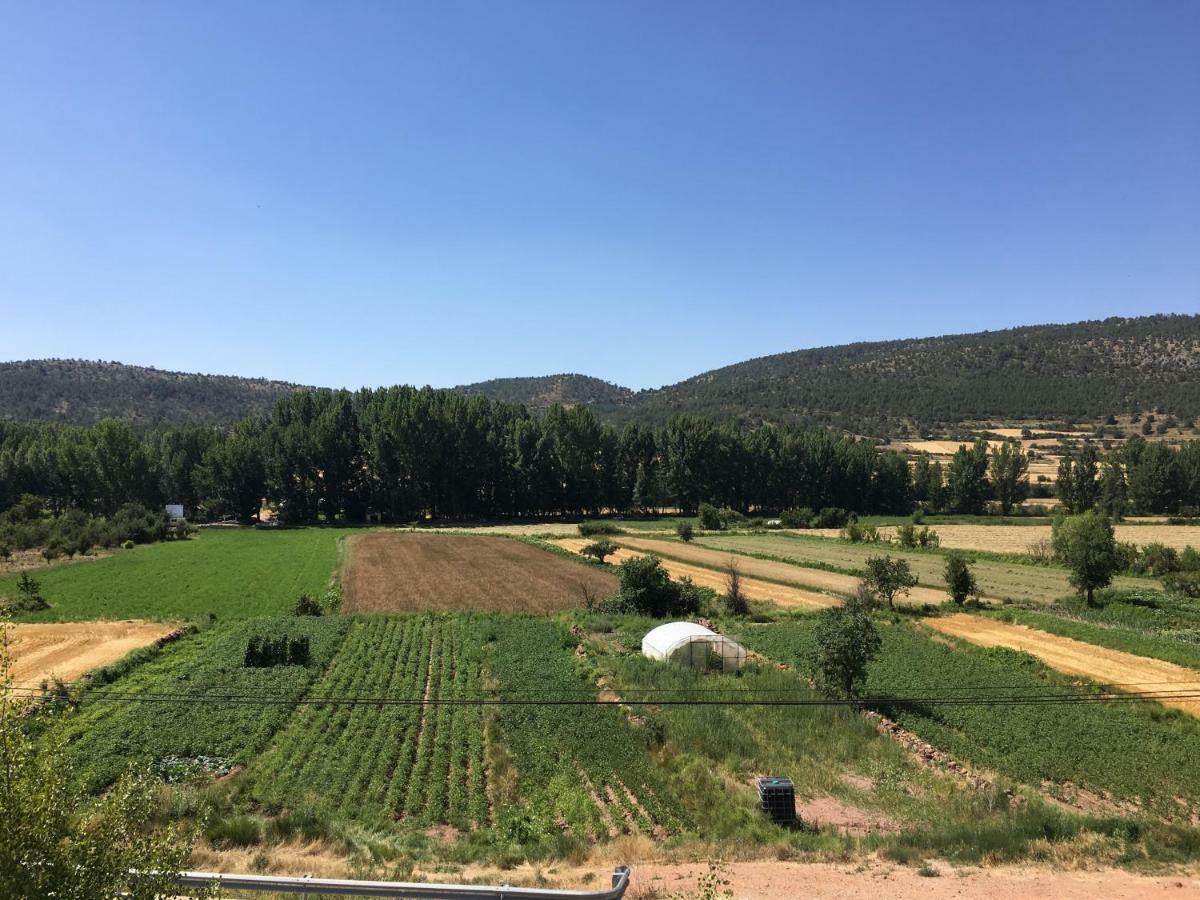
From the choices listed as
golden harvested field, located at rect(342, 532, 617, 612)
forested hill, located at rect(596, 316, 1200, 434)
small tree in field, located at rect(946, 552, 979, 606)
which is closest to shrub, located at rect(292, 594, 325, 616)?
golden harvested field, located at rect(342, 532, 617, 612)

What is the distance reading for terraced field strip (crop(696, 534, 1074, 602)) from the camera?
149 feet

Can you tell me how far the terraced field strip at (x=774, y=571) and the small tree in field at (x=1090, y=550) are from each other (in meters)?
7.41

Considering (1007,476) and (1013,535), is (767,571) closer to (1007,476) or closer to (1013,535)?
(1013,535)

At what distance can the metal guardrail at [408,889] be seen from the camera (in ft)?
34.7

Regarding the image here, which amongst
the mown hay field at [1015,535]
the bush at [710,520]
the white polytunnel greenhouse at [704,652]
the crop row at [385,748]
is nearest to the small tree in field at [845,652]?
the white polytunnel greenhouse at [704,652]

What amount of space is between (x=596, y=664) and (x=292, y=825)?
14266 mm

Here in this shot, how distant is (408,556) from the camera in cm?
6247

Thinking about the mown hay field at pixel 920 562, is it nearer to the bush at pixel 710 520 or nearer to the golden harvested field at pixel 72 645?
the bush at pixel 710 520

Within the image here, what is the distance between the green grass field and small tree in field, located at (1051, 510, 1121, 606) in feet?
147

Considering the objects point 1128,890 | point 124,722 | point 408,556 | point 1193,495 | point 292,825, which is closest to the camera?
point 1128,890

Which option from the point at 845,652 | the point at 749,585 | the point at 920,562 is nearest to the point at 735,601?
the point at 749,585

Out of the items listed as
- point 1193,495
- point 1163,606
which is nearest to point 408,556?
point 1163,606

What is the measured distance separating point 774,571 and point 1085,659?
27.1 metres

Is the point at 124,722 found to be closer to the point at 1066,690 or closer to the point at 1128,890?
the point at 1128,890
